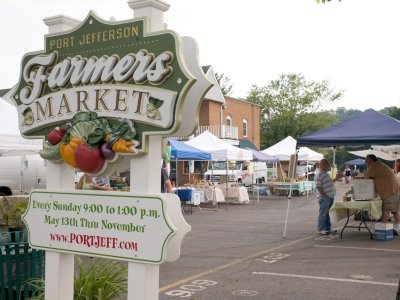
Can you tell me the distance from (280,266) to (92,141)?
4.77 metres

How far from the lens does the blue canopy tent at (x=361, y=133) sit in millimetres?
10238

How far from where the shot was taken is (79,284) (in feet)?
16.7

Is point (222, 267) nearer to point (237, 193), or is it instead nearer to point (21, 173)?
point (21, 173)

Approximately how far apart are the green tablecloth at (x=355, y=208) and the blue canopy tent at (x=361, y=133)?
129 cm

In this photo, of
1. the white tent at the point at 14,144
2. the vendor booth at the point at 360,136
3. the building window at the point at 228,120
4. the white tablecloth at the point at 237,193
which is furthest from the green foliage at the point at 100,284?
the building window at the point at 228,120

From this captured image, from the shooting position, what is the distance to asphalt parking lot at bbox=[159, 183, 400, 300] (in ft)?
21.5

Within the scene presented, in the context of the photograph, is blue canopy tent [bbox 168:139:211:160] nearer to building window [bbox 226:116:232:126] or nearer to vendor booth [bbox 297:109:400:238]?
vendor booth [bbox 297:109:400:238]

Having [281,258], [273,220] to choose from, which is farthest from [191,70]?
[273,220]

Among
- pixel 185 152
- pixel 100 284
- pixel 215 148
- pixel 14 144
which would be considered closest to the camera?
pixel 100 284

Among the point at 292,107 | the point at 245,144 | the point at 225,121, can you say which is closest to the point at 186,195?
the point at 225,121

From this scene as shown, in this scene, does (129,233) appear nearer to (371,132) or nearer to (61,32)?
(61,32)

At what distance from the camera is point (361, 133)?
34.9 ft

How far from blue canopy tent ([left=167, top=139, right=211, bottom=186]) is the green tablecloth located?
651 centimetres

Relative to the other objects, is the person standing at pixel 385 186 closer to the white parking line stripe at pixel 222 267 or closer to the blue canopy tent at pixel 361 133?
the blue canopy tent at pixel 361 133
